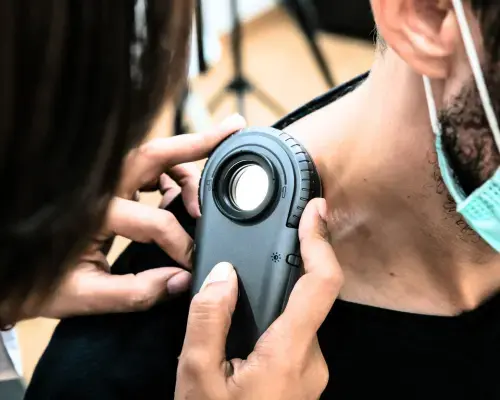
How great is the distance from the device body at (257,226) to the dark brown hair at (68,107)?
19cm

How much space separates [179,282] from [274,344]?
146 millimetres

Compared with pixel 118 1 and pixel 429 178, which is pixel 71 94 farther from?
pixel 429 178

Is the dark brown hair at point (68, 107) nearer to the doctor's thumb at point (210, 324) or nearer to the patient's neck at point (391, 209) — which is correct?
the doctor's thumb at point (210, 324)

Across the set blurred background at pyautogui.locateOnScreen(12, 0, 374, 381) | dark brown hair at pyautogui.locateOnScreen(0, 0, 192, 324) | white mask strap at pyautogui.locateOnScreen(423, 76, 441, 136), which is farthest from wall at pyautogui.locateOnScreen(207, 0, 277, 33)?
dark brown hair at pyautogui.locateOnScreen(0, 0, 192, 324)

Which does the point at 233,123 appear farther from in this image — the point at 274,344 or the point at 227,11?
the point at 227,11

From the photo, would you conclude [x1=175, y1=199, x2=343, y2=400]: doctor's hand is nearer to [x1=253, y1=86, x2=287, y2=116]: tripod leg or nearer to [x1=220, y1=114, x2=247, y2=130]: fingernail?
[x1=220, y1=114, x2=247, y2=130]: fingernail

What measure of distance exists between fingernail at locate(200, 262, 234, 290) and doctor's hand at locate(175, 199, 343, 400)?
0.07 feet

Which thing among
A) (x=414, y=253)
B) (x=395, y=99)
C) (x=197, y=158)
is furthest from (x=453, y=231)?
(x=197, y=158)

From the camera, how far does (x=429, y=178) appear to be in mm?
727

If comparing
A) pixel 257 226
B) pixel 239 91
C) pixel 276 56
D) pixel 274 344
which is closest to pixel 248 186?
pixel 257 226

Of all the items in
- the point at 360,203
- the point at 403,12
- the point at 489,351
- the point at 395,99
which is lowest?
the point at 489,351

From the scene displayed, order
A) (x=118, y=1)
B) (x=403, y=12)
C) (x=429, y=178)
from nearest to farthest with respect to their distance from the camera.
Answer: (x=118, y=1) < (x=403, y=12) < (x=429, y=178)

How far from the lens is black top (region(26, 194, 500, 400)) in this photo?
0.73 metres

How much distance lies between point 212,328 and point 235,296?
5 cm
